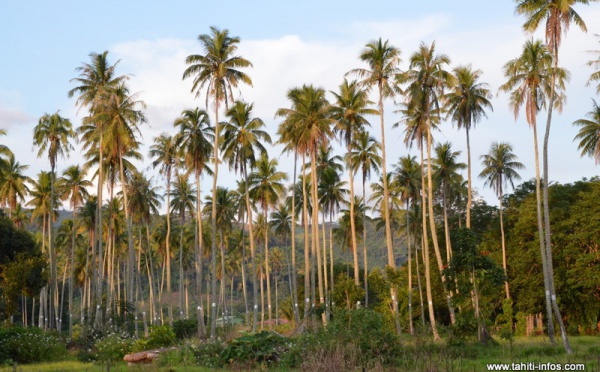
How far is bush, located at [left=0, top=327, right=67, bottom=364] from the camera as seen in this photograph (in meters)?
28.7

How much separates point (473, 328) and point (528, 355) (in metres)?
5.95

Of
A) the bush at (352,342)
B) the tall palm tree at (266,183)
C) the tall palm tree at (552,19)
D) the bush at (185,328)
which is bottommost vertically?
the bush at (185,328)

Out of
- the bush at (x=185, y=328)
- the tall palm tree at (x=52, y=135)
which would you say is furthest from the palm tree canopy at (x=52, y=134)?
the bush at (x=185, y=328)

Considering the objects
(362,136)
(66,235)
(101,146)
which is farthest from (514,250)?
(66,235)

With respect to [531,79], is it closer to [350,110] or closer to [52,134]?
[350,110]

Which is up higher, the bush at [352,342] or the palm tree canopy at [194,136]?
the palm tree canopy at [194,136]

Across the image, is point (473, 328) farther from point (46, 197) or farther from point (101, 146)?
point (46, 197)

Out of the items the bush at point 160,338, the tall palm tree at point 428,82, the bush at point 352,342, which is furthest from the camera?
the tall palm tree at point 428,82

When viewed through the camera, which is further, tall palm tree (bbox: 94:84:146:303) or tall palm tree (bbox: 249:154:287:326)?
tall palm tree (bbox: 249:154:287:326)

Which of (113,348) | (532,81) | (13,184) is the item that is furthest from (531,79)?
(13,184)

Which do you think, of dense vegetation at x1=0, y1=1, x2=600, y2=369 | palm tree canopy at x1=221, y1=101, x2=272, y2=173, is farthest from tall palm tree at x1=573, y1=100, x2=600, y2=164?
palm tree canopy at x1=221, y1=101, x2=272, y2=173

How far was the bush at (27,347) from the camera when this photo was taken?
28.7 m

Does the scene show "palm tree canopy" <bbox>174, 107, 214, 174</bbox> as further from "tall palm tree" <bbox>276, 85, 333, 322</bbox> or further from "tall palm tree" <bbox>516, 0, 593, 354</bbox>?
"tall palm tree" <bbox>516, 0, 593, 354</bbox>

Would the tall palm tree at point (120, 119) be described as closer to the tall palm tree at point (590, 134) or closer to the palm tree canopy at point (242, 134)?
the palm tree canopy at point (242, 134)
